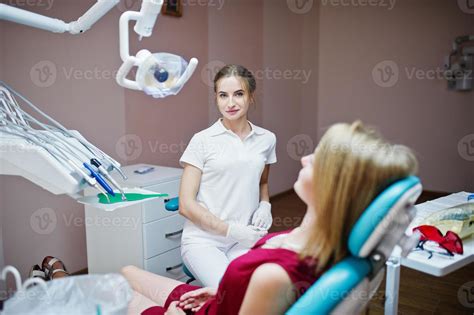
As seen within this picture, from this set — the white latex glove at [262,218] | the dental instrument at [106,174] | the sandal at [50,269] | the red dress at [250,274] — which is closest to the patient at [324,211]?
the red dress at [250,274]

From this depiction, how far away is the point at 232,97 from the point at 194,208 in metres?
0.45

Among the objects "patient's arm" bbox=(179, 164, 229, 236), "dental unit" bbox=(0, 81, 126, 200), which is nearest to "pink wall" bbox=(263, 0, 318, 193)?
"patient's arm" bbox=(179, 164, 229, 236)

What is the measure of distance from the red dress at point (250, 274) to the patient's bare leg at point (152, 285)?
0.28 m

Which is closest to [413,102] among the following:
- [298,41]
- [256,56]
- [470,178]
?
[470,178]

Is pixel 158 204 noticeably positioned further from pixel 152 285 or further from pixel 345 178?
pixel 345 178

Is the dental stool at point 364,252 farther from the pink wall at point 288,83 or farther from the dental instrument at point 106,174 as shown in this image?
the pink wall at point 288,83

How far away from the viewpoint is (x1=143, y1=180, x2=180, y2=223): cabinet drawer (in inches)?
Result: 77.3

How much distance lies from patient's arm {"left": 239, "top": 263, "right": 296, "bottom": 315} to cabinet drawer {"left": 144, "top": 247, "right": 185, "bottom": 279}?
46.3 inches

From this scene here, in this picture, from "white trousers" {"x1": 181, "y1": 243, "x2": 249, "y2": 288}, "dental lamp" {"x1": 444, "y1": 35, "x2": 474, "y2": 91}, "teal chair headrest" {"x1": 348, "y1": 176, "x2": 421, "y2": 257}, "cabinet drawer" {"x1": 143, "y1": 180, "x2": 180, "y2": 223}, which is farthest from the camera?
"dental lamp" {"x1": 444, "y1": 35, "x2": 474, "y2": 91}

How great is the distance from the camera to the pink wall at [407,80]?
422 cm

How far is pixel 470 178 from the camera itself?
13.9ft

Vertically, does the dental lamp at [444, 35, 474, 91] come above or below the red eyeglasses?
above

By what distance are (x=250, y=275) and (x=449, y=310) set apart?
5.32 ft

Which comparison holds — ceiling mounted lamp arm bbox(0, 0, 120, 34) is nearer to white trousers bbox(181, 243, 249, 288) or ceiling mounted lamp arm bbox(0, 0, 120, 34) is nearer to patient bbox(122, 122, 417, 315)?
patient bbox(122, 122, 417, 315)
